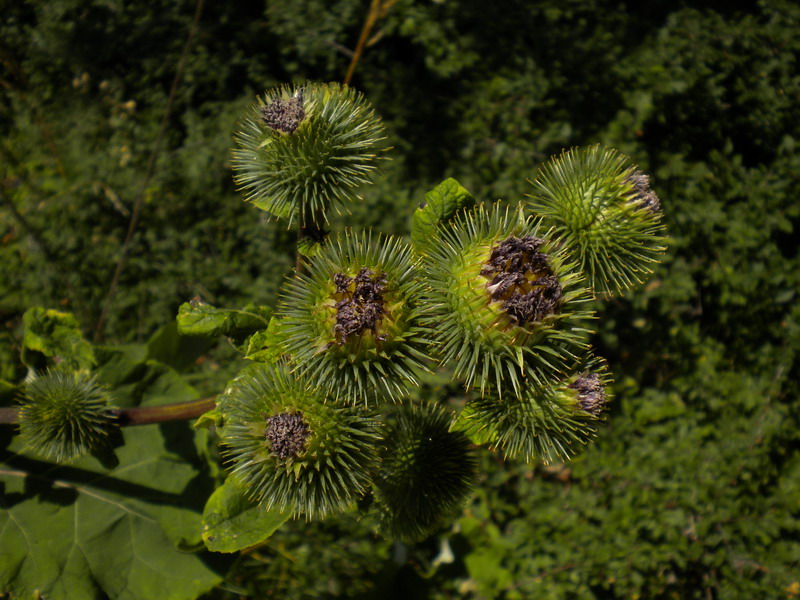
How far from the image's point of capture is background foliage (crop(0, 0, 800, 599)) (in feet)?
13.0

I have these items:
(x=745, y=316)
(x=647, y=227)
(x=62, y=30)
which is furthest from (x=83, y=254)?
(x=745, y=316)

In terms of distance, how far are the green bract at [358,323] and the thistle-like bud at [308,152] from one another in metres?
0.28

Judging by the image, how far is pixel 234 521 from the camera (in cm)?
215

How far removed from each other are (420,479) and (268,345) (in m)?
0.80

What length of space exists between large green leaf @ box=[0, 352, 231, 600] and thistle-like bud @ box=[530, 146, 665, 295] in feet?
5.92

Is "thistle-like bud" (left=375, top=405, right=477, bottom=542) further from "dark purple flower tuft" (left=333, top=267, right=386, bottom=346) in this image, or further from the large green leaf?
the large green leaf

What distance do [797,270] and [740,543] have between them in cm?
173

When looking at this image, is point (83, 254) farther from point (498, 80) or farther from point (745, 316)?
point (745, 316)

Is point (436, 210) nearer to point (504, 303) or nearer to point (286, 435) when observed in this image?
point (504, 303)

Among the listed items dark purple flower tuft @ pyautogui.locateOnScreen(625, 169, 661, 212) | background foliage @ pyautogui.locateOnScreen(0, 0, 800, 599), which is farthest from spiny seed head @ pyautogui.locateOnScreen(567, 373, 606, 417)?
background foliage @ pyautogui.locateOnScreen(0, 0, 800, 599)

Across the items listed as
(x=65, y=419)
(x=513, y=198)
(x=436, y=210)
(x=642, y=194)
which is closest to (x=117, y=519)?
(x=65, y=419)

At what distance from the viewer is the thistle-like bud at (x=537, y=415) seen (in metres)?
2.08

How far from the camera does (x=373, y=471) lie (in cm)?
227

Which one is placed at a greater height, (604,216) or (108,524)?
(604,216)
